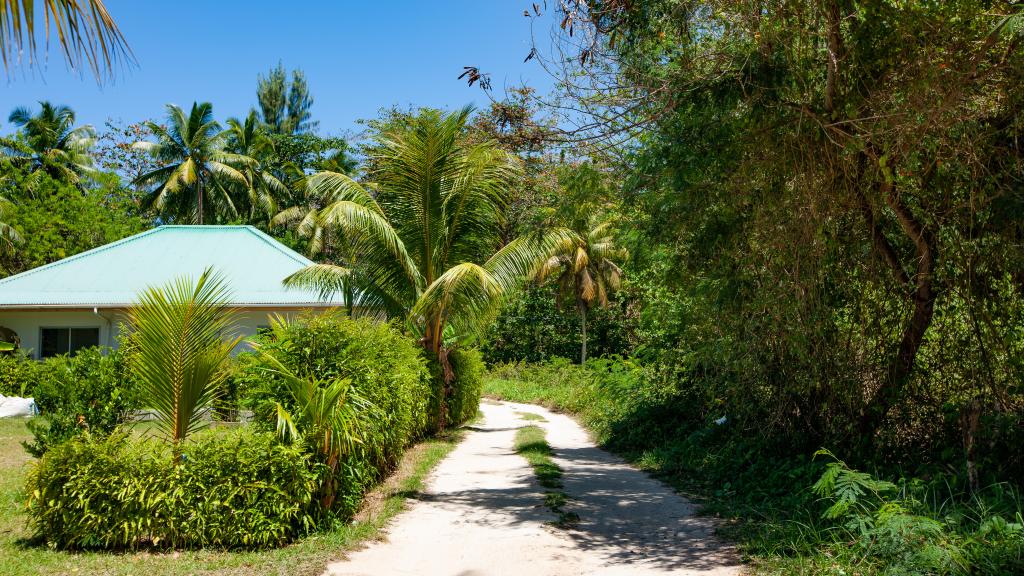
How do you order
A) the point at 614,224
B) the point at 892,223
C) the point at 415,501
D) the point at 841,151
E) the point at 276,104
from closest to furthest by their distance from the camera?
1. the point at 841,151
2. the point at 892,223
3. the point at 415,501
4. the point at 614,224
5. the point at 276,104

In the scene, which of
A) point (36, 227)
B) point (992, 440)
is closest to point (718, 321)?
point (992, 440)

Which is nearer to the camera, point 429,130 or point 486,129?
point 486,129

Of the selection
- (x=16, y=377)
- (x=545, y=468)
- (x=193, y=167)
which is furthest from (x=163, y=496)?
(x=193, y=167)

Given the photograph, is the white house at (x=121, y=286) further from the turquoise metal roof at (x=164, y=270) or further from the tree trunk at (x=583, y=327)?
the tree trunk at (x=583, y=327)

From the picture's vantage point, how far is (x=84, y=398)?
8570mm

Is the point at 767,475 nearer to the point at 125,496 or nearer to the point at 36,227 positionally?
the point at 125,496

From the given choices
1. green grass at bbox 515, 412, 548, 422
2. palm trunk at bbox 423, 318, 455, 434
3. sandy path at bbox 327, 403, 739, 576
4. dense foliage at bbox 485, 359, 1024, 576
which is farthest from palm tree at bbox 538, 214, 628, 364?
sandy path at bbox 327, 403, 739, 576

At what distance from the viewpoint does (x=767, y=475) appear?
9.32m

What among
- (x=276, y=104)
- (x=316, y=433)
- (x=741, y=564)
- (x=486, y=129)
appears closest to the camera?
(x=741, y=564)

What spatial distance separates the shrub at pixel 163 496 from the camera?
658cm

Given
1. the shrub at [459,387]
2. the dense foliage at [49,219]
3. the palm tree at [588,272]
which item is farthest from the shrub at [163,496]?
the dense foliage at [49,219]

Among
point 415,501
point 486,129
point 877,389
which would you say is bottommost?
point 415,501

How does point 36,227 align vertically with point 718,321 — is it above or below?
above

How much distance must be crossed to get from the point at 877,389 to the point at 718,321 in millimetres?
1945
